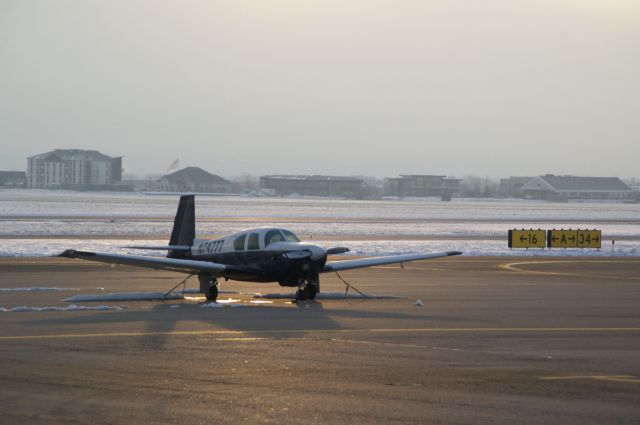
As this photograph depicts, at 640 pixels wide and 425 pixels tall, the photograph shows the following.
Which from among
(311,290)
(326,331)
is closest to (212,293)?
(311,290)

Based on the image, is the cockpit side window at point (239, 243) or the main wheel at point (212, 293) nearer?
the main wheel at point (212, 293)

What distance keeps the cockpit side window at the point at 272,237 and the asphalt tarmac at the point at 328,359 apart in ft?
4.81

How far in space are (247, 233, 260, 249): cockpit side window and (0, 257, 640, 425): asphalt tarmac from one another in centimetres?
149

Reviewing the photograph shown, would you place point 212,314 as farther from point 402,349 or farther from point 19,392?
point 19,392

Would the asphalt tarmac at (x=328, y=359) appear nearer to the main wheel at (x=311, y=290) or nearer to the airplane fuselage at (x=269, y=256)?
the main wheel at (x=311, y=290)

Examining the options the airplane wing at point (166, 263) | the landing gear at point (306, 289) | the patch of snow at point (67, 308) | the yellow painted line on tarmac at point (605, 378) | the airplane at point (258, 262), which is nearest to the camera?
the yellow painted line on tarmac at point (605, 378)

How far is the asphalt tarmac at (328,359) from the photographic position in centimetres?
1073

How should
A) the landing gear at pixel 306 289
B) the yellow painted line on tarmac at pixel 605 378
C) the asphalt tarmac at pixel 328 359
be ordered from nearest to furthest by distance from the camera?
the asphalt tarmac at pixel 328 359 < the yellow painted line on tarmac at pixel 605 378 < the landing gear at pixel 306 289

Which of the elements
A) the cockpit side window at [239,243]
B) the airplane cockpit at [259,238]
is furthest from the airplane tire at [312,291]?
the cockpit side window at [239,243]

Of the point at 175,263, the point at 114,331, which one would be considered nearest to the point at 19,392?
the point at 114,331

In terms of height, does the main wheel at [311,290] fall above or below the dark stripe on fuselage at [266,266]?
below

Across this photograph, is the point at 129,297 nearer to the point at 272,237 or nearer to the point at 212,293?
the point at 212,293

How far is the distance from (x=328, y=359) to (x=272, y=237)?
9.53 meters

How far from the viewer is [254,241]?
2370 centimetres
